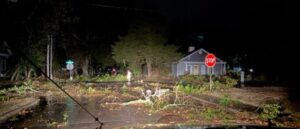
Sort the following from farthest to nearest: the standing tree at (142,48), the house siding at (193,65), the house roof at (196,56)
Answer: the house roof at (196,56)
the house siding at (193,65)
the standing tree at (142,48)

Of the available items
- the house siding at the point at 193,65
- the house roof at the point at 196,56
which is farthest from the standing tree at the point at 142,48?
the house roof at the point at 196,56

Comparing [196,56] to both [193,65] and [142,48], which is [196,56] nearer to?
[193,65]

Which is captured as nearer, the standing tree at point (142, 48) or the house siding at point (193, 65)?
the standing tree at point (142, 48)

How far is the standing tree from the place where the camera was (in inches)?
2357

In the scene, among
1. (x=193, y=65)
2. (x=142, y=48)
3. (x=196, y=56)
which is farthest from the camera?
(x=193, y=65)

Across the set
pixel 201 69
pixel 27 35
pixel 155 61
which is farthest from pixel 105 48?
pixel 27 35

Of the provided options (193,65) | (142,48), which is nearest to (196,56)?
(193,65)

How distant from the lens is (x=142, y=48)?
197 ft

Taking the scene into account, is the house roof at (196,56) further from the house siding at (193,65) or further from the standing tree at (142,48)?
the standing tree at (142,48)

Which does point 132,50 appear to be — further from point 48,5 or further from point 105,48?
point 48,5

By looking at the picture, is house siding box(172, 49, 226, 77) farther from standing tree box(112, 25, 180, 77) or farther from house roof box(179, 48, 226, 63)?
standing tree box(112, 25, 180, 77)

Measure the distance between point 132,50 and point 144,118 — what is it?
1762 inches

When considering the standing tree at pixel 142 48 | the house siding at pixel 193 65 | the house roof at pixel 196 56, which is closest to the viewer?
the standing tree at pixel 142 48

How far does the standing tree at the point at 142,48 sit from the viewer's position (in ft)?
196
